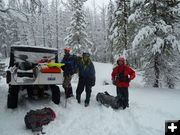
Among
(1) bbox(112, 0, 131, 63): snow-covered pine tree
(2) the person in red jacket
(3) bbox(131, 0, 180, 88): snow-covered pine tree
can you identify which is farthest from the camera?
(1) bbox(112, 0, 131, 63): snow-covered pine tree

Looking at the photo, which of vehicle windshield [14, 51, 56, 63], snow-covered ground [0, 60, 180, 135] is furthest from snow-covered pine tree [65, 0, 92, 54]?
snow-covered ground [0, 60, 180, 135]

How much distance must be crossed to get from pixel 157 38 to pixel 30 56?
7.05m

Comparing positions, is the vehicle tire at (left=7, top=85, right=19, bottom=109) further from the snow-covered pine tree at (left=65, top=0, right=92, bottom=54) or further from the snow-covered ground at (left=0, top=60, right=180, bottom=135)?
the snow-covered pine tree at (left=65, top=0, right=92, bottom=54)

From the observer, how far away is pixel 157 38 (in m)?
7.62

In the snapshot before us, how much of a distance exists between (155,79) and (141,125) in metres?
6.09

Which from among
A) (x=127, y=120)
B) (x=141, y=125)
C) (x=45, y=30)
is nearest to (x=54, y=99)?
(x=127, y=120)

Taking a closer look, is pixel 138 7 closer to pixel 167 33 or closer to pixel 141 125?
pixel 167 33

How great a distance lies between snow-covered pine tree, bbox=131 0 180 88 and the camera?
7.67 meters

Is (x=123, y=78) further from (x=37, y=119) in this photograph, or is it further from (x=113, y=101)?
(x=37, y=119)

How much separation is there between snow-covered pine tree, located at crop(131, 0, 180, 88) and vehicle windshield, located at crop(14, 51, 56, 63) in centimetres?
505

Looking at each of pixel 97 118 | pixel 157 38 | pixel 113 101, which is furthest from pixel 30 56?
pixel 157 38

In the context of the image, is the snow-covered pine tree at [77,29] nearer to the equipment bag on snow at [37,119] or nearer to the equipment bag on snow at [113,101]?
the equipment bag on snow at [113,101]

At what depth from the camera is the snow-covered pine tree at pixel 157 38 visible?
25.2ft

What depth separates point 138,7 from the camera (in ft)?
28.7
